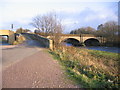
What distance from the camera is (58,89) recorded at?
3193 mm

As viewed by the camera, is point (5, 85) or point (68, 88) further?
point (5, 85)

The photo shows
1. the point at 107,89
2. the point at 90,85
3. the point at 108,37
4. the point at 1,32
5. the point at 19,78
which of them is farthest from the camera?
the point at 108,37

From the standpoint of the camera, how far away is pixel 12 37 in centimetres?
2372

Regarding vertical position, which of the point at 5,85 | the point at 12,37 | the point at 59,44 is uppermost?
the point at 12,37

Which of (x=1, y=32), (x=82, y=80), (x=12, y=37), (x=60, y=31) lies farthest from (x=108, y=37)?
(x=82, y=80)

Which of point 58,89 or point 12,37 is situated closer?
point 58,89

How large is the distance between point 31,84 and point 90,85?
6.65 ft

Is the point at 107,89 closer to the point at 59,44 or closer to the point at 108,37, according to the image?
the point at 59,44

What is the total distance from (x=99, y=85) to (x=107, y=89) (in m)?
0.28

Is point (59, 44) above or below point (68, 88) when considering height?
above

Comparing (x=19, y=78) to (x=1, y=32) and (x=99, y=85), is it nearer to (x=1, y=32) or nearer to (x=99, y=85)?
(x=99, y=85)

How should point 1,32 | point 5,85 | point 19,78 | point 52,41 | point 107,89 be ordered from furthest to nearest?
point 1,32 → point 52,41 → point 19,78 → point 5,85 → point 107,89

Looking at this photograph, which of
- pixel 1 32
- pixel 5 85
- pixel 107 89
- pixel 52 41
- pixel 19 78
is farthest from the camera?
pixel 1 32

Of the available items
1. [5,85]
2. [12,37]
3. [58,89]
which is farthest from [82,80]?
[12,37]
